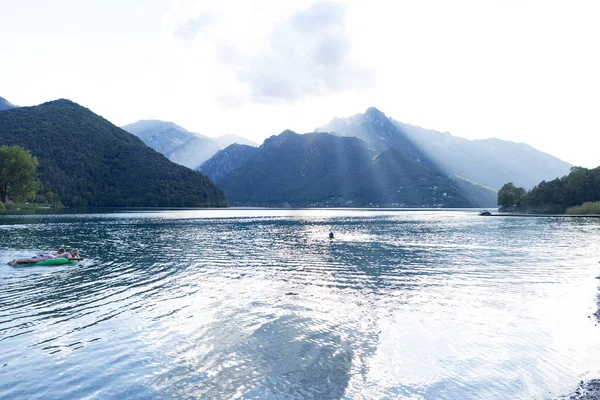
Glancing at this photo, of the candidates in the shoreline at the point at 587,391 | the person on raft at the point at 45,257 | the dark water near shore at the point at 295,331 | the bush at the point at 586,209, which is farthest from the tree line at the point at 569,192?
the person on raft at the point at 45,257

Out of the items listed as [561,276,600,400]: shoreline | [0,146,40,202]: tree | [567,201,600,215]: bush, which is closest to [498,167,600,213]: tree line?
[567,201,600,215]: bush

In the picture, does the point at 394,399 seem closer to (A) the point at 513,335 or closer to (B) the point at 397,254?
(A) the point at 513,335

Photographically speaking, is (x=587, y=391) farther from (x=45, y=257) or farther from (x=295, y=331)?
(x=45, y=257)

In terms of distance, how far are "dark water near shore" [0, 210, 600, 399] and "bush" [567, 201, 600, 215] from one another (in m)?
148

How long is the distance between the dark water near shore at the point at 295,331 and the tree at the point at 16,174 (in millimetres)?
141474

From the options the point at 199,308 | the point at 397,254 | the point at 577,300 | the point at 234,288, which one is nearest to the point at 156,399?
the point at 199,308

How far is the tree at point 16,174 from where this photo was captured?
15238 centimetres

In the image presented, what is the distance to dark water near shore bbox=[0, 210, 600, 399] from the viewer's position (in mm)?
15023

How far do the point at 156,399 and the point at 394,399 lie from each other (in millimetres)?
9101

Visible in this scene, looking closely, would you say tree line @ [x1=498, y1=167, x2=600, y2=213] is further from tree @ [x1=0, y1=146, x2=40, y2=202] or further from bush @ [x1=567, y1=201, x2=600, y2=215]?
tree @ [x1=0, y1=146, x2=40, y2=202]

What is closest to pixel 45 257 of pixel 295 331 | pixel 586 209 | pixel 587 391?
pixel 295 331

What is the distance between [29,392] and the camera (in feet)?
45.6

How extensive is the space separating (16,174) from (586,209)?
254 meters

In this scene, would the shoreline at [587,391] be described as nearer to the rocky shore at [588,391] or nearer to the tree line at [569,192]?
the rocky shore at [588,391]
